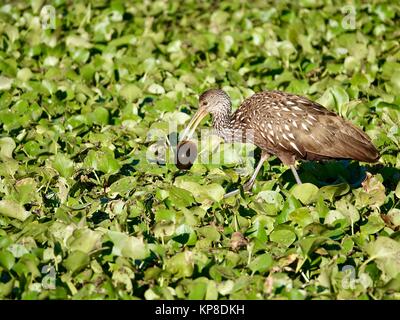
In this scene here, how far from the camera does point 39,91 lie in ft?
28.7

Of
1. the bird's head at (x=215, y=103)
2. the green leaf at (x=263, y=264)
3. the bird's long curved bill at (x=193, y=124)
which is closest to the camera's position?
the green leaf at (x=263, y=264)

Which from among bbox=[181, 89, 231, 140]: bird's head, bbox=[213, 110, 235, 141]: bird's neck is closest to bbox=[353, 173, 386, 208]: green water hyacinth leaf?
bbox=[213, 110, 235, 141]: bird's neck

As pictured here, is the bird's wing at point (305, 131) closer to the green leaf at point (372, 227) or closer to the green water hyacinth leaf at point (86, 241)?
the green leaf at point (372, 227)

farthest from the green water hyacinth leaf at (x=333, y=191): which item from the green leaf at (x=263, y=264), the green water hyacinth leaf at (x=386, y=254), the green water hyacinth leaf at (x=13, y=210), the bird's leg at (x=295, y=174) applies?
the green water hyacinth leaf at (x=13, y=210)

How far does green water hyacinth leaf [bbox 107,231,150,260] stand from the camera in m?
5.51

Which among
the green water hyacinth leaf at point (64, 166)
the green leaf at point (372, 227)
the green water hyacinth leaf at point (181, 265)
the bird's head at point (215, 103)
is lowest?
the green water hyacinth leaf at point (181, 265)

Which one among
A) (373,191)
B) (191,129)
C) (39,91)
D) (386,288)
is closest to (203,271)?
(386,288)

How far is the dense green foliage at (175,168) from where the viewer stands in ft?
17.9

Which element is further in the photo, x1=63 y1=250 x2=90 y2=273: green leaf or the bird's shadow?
the bird's shadow

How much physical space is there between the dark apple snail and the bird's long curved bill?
8 cm

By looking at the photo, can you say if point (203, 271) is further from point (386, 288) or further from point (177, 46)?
point (177, 46)

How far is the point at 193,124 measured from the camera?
7.76m

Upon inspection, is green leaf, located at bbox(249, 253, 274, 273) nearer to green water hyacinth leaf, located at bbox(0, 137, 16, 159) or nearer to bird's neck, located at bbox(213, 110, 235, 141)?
bird's neck, located at bbox(213, 110, 235, 141)

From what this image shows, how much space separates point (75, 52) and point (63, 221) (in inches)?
167
